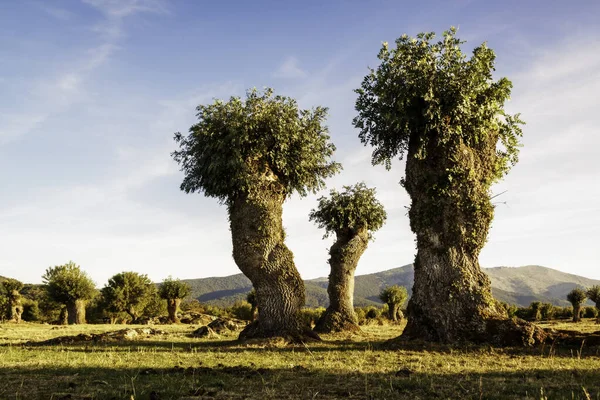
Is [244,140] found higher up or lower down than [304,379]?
higher up

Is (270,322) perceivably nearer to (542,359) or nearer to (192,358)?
(192,358)

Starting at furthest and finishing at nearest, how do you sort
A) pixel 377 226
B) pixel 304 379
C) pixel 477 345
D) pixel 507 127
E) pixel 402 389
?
pixel 377 226, pixel 507 127, pixel 477 345, pixel 304 379, pixel 402 389

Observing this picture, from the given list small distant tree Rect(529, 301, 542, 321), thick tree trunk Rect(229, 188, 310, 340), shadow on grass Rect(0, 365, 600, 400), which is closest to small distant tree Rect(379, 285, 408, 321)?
small distant tree Rect(529, 301, 542, 321)

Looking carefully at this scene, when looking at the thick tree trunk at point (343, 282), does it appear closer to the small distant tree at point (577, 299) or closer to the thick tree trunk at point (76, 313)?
the thick tree trunk at point (76, 313)

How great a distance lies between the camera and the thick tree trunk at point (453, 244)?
1836 cm

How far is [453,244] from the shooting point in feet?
63.1

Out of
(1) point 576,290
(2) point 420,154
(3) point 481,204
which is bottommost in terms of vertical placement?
(1) point 576,290

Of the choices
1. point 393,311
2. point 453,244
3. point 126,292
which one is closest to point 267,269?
point 453,244

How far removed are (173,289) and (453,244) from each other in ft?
144

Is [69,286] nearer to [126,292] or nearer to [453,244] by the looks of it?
[126,292]

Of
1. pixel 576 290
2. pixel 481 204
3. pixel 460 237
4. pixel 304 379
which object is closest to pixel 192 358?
pixel 304 379

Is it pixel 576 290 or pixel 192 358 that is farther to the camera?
pixel 576 290

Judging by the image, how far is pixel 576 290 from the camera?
56531 millimetres

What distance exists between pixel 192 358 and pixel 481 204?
44.0 ft
